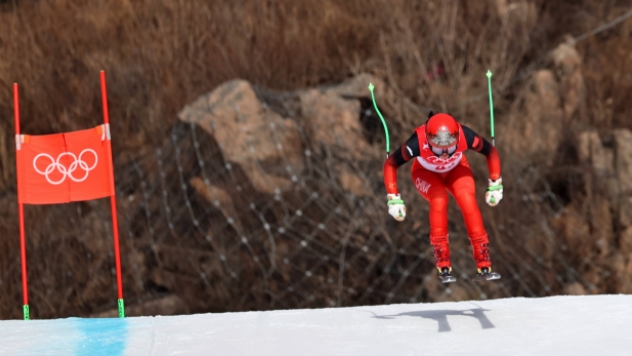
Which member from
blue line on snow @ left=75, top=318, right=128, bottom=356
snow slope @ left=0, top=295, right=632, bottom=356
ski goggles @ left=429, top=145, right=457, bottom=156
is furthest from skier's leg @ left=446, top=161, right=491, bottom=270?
blue line on snow @ left=75, top=318, right=128, bottom=356

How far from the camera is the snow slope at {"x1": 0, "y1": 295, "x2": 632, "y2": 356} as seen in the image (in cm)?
507

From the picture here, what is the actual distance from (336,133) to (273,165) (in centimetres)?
71

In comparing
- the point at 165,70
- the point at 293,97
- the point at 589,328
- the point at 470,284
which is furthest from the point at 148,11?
the point at 589,328

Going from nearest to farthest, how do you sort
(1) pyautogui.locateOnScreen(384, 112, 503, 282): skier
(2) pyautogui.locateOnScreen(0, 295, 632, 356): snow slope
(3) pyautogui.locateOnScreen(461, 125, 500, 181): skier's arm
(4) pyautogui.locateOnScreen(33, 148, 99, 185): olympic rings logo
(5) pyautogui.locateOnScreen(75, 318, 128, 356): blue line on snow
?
(2) pyautogui.locateOnScreen(0, 295, 632, 356): snow slope < (1) pyautogui.locateOnScreen(384, 112, 503, 282): skier < (5) pyautogui.locateOnScreen(75, 318, 128, 356): blue line on snow < (3) pyautogui.locateOnScreen(461, 125, 500, 181): skier's arm < (4) pyautogui.locateOnScreen(33, 148, 99, 185): olympic rings logo

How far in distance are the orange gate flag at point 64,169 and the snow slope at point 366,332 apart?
126 centimetres

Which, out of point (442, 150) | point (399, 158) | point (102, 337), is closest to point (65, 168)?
point (102, 337)

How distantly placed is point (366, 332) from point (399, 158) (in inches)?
39.3

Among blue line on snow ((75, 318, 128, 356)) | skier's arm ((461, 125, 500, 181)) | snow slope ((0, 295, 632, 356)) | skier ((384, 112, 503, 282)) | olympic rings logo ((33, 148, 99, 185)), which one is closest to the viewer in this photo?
snow slope ((0, 295, 632, 356))

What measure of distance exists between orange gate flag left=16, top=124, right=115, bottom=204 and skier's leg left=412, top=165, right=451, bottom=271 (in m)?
2.68

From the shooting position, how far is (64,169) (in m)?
7.23

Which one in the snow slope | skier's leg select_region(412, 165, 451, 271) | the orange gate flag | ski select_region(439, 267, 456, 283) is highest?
the orange gate flag

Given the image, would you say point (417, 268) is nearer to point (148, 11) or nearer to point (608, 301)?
point (608, 301)

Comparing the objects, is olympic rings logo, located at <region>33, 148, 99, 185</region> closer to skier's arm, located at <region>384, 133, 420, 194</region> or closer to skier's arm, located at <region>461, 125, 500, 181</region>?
skier's arm, located at <region>384, 133, 420, 194</region>

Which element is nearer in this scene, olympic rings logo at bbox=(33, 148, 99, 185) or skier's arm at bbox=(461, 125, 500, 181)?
skier's arm at bbox=(461, 125, 500, 181)
